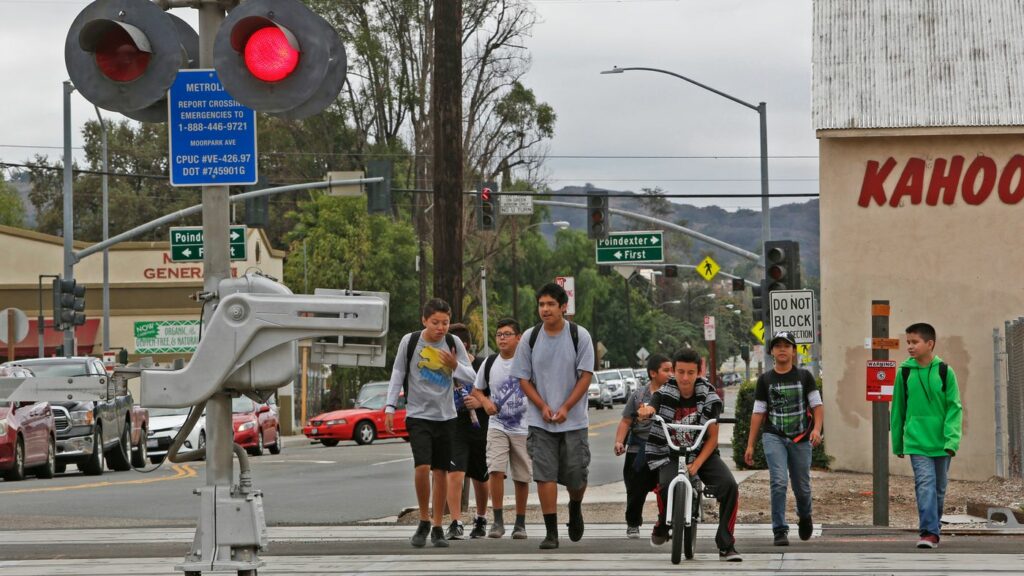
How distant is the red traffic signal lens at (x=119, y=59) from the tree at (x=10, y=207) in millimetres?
74039

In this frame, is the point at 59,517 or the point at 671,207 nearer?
the point at 59,517

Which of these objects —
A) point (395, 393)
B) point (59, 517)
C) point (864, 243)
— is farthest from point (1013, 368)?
point (59, 517)

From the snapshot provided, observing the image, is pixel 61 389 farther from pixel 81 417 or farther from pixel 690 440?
pixel 81 417

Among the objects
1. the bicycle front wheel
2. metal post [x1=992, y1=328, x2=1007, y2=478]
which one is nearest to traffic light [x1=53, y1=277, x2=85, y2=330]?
metal post [x1=992, y1=328, x2=1007, y2=478]

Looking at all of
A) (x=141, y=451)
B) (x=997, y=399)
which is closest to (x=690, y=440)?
(x=997, y=399)

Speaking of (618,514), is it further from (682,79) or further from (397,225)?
(397,225)

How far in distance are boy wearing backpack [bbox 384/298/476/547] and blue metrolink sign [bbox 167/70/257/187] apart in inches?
195

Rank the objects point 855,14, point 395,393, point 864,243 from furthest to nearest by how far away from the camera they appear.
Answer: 1. point 855,14
2. point 864,243
3. point 395,393

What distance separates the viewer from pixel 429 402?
479 inches

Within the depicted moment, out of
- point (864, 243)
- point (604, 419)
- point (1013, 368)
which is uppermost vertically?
point (864, 243)

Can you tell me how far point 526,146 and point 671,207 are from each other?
130 m

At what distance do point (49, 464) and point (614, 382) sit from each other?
46.2 m

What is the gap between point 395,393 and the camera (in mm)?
12219

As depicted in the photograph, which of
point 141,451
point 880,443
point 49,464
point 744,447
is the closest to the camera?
point 880,443
